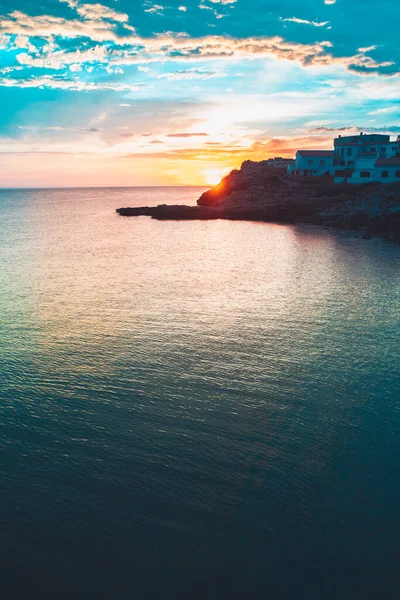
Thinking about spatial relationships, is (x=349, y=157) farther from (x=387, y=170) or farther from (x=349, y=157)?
(x=387, y=170)

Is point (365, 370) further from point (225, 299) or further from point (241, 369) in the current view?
point (225, 299)

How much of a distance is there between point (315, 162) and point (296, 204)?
3584cm

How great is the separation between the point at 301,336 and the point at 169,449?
63.0 feet

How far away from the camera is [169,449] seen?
23.7 metres

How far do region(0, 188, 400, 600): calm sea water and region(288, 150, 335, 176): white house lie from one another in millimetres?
118670

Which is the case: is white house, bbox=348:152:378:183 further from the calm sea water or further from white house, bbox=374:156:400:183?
the calm sea water

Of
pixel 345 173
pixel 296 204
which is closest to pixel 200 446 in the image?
pixel 296 204

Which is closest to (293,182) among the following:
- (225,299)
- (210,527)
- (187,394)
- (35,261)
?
(35,261)

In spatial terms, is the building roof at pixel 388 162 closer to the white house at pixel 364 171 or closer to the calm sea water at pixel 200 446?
the white house at pixel 364 171

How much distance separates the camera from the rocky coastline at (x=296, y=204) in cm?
10781

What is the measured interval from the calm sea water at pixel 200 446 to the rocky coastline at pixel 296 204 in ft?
200

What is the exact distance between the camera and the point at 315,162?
530 feet

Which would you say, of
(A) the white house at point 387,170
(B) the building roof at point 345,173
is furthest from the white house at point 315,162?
(A) the white house at point 387,170

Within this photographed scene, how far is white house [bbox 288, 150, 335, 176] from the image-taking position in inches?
6309
